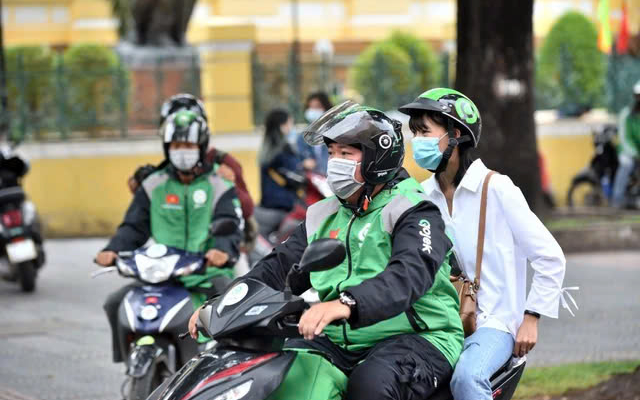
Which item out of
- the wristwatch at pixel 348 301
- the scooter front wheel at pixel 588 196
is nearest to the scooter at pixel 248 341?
the wristwatch at pixel 348 301

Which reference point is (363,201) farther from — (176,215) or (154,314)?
(176,215)

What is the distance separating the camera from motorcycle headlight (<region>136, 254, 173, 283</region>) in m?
6.38

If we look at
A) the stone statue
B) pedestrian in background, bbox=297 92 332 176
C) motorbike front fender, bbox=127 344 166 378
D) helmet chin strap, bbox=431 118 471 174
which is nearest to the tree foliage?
the stone statue

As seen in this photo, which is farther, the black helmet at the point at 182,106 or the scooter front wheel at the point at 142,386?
the black helmet at the point at 182,106

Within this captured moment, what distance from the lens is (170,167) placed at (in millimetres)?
7035

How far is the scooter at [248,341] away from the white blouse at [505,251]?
1.21m

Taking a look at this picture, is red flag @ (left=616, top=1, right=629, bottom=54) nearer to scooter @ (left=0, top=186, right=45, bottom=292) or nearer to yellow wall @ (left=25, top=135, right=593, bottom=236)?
yellow wall @ (left=25, top=135, right=593, bottom=236)

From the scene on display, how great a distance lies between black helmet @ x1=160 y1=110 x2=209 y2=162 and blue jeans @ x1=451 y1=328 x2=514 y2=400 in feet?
8.61

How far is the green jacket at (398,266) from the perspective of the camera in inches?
167

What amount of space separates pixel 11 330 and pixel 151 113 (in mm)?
8475

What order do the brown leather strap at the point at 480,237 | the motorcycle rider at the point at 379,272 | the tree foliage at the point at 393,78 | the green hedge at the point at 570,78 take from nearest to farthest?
1. the motorcycle rider at the point at 379,272
2. the brown leather strap at the point at 480,237
3. the tree foliage at the point at 393,78
4. the green hedge at the point at 570,78

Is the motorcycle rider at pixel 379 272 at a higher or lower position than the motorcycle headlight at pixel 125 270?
higher

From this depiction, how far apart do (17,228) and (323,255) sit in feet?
27.6

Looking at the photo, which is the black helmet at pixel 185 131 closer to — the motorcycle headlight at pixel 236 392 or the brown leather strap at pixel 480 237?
the brown leather strap at pixel 480 237
